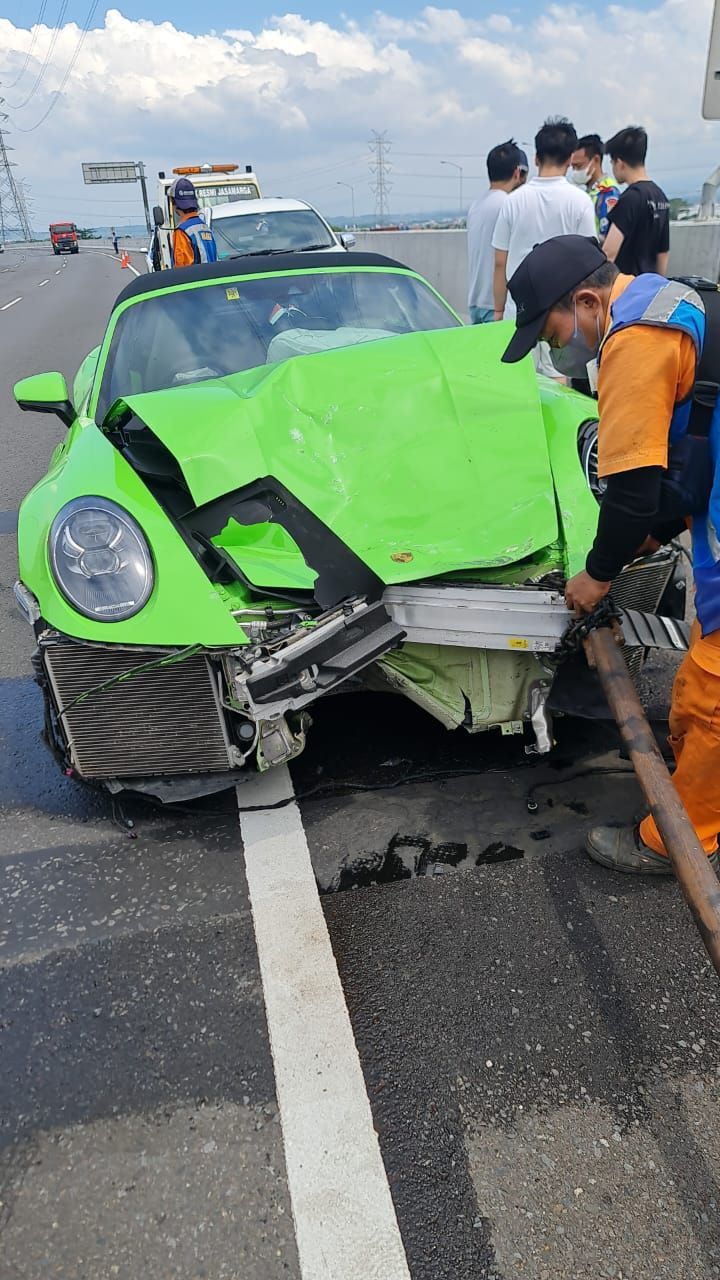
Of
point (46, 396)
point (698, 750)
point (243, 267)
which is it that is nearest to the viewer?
point (698, 750)

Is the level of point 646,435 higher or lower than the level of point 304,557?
higher

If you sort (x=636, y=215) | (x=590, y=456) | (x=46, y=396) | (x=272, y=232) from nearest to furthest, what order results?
(x=590, y=456) < (x=46, y=396) < (x=636, y=215) < (x=272, y=232)

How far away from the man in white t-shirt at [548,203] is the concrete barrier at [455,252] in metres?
3.74

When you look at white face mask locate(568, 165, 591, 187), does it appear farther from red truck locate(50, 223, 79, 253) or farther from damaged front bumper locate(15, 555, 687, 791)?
red truck locate(50, 223, 79, 253)

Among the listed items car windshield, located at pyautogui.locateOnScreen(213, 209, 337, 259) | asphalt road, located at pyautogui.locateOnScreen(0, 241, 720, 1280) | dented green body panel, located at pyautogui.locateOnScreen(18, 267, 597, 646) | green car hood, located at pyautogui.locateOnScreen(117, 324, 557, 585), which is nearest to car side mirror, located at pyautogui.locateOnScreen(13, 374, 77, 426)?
dented green body panel, located at pyautogui.locateOnScreen(18, 267, 597, 646)

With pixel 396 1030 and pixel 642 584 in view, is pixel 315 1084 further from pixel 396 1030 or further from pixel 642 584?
pixel 642 584

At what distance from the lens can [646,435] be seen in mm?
2066

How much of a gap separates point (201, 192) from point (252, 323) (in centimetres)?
1429

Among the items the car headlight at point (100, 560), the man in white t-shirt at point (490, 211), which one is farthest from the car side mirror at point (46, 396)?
the man in white t-shirt at point (490, 211)

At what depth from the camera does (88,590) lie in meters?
2.50

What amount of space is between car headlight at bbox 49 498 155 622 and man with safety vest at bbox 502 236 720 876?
1.21m

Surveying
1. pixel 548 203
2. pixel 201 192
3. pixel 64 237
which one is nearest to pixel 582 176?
pixel 548 203

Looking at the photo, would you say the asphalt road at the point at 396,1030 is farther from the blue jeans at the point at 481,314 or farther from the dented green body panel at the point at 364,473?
the blue jeans at the point at 481,314

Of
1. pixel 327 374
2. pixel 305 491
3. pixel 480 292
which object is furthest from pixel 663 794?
pixel 480 292
